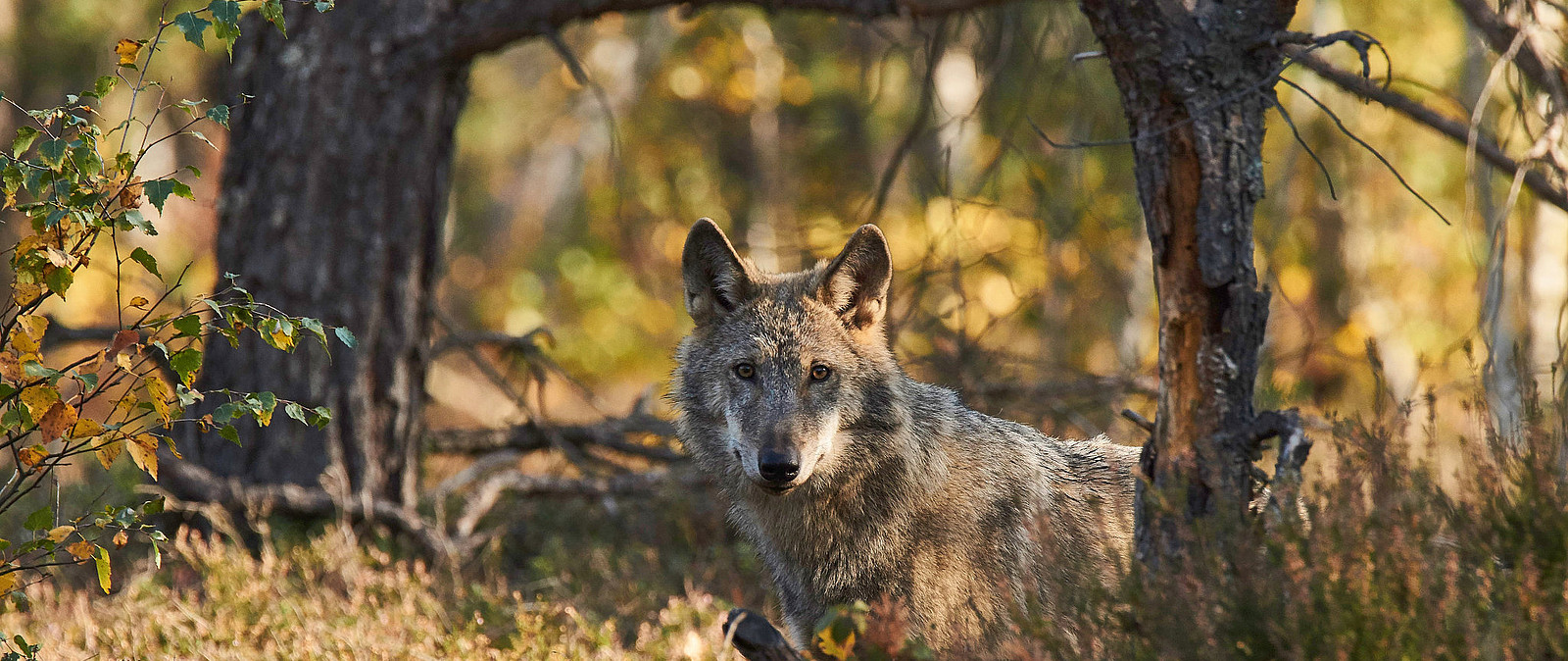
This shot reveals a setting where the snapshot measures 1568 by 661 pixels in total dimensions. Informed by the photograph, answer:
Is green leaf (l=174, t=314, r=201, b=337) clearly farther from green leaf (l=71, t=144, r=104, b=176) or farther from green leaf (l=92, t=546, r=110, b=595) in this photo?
green leaf (l=92, t=546, r=110, b=595)

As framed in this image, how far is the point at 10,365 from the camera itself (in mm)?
3293

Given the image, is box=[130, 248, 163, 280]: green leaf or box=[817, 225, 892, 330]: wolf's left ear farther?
box=[817, 225, 892, 330]: wolf's left ear

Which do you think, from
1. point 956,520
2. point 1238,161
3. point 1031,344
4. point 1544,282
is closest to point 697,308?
point 956,520

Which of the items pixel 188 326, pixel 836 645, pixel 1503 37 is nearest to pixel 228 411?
pixel 188 326

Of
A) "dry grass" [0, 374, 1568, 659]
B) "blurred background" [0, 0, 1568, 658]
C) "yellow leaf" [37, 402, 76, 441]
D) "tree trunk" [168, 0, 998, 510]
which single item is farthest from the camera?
"tree trunk" [168, 0, 998, 510]

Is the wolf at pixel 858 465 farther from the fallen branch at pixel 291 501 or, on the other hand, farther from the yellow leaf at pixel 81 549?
the fallen branch at pixel 291 501

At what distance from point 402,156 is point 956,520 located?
4.33 meters

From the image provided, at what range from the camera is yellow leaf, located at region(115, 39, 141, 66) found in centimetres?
346

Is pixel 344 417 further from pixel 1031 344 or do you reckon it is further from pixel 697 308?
pixel 1031 344

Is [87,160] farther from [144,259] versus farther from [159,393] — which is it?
[159,393]

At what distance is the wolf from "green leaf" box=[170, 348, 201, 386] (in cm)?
192

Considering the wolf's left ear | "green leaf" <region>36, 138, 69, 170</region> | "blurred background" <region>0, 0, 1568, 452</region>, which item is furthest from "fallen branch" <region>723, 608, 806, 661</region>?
"blurred background" <region>0, 0, 1568, 452</region>

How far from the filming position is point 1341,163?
840 inches

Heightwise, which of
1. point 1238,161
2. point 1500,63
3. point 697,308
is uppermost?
point 1500,63
